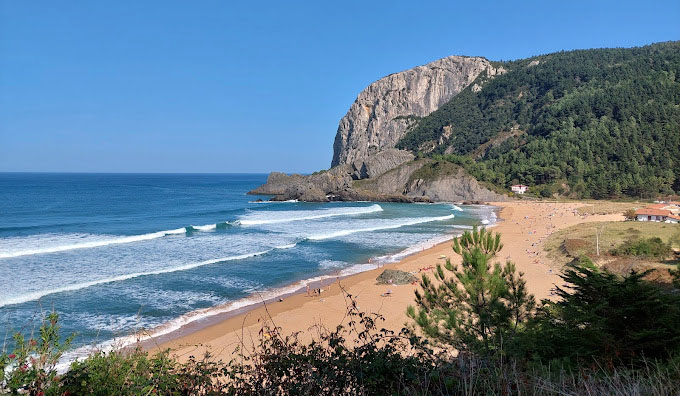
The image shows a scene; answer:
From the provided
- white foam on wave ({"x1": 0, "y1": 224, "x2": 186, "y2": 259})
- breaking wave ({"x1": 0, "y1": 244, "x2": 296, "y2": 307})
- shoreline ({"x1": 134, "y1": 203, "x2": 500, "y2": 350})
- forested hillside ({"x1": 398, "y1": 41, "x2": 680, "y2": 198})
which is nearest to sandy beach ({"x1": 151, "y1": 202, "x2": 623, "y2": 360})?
shoreline ({"x1": 134, "y1": 203, "x2": 500, "y2": 350})

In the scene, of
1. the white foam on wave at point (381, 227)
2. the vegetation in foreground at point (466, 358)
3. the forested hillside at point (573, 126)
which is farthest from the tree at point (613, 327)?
the forested hillside at point (573, 126)

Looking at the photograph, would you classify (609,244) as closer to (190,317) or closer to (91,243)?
(190,317)

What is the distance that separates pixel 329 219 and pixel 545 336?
41492 millimetres

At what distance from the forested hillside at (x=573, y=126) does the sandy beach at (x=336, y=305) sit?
5122 centimetres

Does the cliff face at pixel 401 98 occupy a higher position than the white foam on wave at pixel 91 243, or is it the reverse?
the cliff face at pixel 401 98

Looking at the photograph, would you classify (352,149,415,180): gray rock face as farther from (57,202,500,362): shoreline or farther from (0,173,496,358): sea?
(57,202,500,362): shoreline

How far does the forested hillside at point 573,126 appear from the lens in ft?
242

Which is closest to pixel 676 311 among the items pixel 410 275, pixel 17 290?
pixel 410 275

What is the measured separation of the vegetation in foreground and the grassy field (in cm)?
1111

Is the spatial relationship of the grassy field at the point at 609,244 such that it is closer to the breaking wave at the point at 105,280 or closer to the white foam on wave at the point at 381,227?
the white foam on wave at the point at 381,227

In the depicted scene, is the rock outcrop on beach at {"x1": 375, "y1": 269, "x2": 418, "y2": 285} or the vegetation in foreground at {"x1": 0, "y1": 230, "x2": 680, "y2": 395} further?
the rock outcrop on beach at {"x1": 375, "y1": 269, "x2": 418, "y2": 285}

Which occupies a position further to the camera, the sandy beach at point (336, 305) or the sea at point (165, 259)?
the sea at point (165, 259)

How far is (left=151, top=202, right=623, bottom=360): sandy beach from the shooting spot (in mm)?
13352

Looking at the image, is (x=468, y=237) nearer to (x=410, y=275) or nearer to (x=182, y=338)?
(x=182, y=338)
